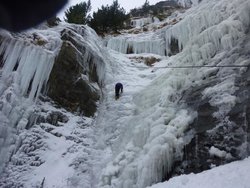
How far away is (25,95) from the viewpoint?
411 inches

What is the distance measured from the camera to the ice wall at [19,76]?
9328 millimetres

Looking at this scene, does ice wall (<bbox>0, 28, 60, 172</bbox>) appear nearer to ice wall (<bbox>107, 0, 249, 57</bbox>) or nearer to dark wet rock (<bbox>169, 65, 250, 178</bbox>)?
dark wet rock (<bbox>169, 65, 250, 178</bbox>)

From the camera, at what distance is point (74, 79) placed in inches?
468

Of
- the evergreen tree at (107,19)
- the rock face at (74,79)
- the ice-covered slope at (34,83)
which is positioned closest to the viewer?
the ice-covered slope at (34,83)

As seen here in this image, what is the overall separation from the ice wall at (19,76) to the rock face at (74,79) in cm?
30

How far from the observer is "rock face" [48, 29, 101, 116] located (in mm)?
11295

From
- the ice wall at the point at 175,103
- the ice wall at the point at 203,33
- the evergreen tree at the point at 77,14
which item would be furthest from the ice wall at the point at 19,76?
the evergreen tree at the point at 77,14

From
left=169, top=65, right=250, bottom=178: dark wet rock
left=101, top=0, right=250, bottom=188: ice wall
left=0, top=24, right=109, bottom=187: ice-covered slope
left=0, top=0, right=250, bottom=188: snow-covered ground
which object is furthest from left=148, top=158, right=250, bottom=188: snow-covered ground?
left=0, top=24, right=109, bottom=187: ice-covered slope

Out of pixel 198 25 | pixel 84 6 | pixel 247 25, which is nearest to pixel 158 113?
pixel 247 25

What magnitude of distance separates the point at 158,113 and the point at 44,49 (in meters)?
4.59

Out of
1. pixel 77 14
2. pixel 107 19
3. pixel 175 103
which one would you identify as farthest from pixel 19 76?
pixel 107 19

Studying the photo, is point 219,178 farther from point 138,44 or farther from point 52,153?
point 138,44

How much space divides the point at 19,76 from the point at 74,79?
5.89ft

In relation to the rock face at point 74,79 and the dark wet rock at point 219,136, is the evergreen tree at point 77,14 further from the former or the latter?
the dark wet rock at point 219,136
